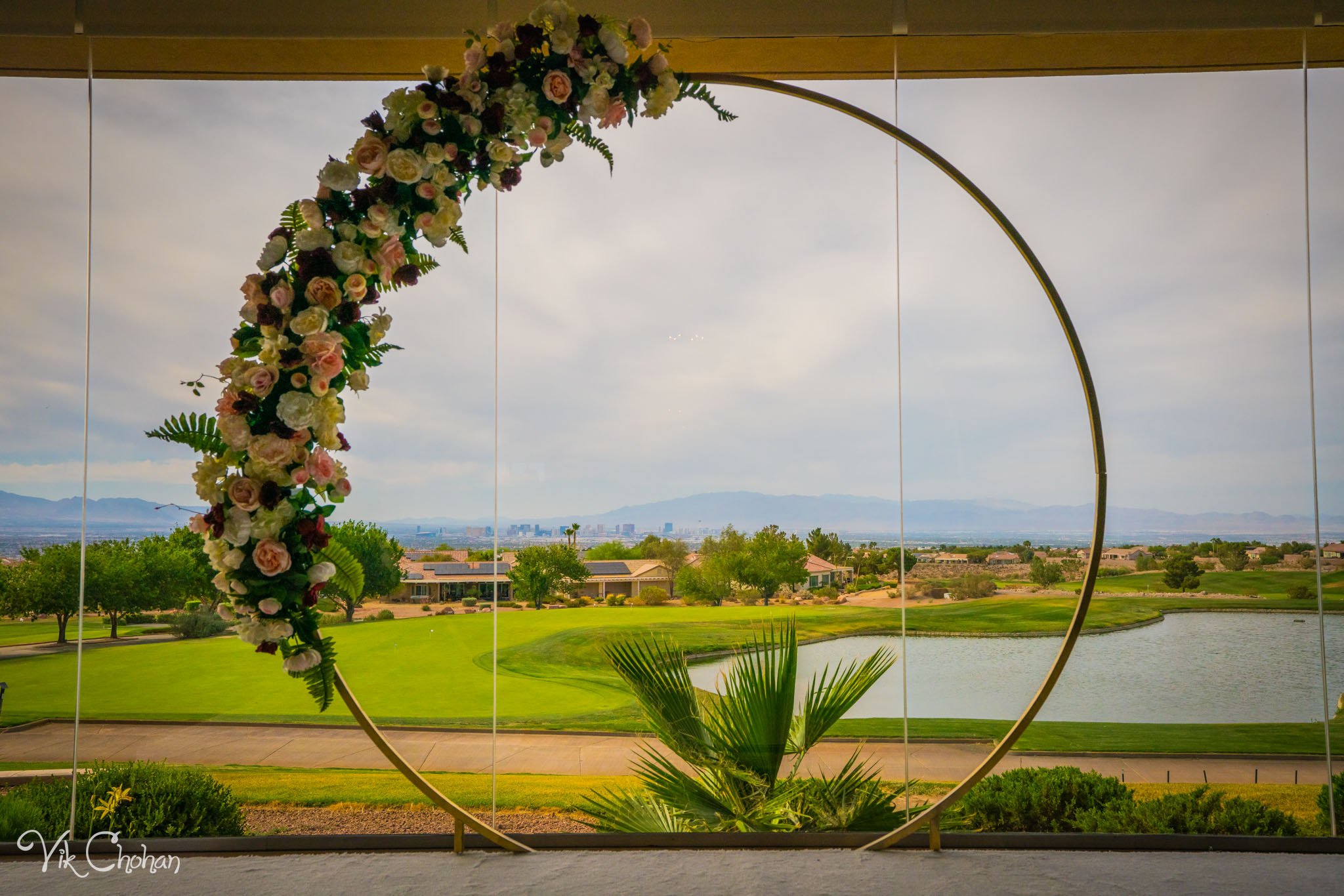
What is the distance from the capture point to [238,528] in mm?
1869

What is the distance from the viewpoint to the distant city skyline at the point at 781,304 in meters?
2.68

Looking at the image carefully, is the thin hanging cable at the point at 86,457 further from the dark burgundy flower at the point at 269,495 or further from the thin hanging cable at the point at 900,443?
the thin hanging cable at the point at 900,443

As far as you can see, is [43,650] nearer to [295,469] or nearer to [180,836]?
[180,836]

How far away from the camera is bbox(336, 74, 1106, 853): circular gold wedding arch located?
2176 mm

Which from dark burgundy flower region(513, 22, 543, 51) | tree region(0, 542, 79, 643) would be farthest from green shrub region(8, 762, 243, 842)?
dark burgundy flower region(513, 22, 543, 51)

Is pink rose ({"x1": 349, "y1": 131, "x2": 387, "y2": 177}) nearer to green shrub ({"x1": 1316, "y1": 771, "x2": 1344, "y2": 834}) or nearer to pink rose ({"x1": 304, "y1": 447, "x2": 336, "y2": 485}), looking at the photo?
pink rose ({"x1": 304, "y1": 447, "x2": 336, "y2": 485})

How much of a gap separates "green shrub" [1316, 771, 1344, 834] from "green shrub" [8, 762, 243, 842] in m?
3.77

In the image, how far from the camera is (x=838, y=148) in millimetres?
2723

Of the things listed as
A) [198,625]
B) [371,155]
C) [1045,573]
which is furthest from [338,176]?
[1045,573]

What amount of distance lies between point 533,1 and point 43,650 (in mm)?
2889

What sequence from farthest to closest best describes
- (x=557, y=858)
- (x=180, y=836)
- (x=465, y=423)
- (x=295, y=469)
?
(x=465, y=423) → (x=180, y=836) → (x=557, y=858) → (x=295, y=469)

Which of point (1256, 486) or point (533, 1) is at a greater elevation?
point (533, 1)

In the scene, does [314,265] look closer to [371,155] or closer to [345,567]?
[371,155]

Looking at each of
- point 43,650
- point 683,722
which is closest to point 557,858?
point 683,722
